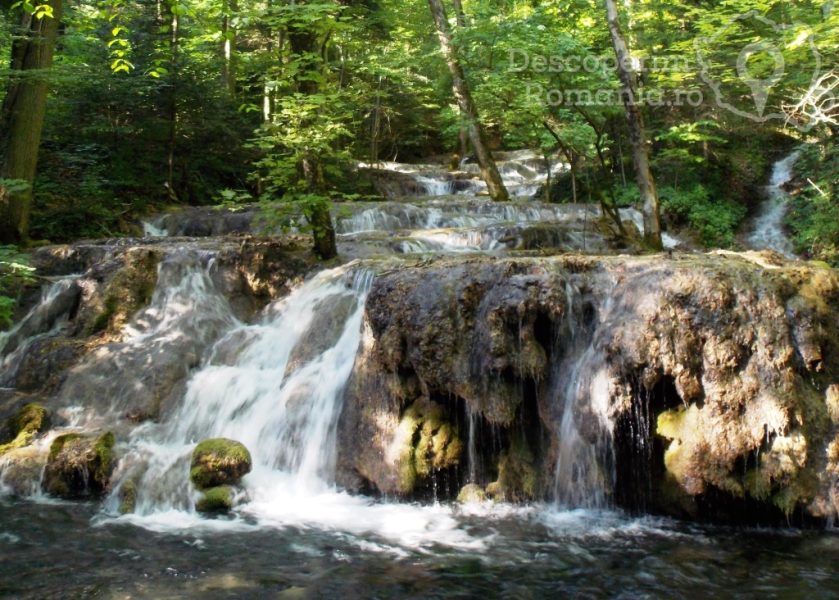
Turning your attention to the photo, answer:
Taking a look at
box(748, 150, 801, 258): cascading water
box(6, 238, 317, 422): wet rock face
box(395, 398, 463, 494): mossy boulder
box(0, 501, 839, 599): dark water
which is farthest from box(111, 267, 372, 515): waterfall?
box(748, 150, 801, 258): cascading water

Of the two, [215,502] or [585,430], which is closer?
[585,430]

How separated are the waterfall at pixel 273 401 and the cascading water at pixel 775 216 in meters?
8.71

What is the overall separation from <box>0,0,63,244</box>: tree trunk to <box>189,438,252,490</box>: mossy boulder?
739cm

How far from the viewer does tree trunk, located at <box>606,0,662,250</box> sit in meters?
9.45

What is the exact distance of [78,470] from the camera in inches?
263

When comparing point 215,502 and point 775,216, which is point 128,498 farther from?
point 775,216

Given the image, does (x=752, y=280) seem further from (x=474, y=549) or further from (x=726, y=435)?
(x=474, y=549)

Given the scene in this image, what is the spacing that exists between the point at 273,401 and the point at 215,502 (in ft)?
5.45

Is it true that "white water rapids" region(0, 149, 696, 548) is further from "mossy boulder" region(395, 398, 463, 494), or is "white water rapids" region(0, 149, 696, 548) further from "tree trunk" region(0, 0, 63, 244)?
"tree trunk" region(0, 0, 63, 244)

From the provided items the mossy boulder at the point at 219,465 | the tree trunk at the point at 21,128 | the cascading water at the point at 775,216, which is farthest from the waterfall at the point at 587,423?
the tree trunk at the point at 21,128

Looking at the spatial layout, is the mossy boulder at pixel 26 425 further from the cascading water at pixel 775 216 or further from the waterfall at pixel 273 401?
the cascading water at pixel 775 216

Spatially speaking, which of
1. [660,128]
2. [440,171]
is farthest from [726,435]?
[440,171]

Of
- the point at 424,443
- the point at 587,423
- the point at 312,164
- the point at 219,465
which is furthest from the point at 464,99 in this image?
the point at 219,465

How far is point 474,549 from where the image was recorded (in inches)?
201
